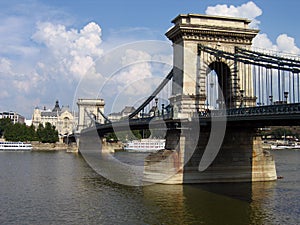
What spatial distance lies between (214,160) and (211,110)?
12.4 ft

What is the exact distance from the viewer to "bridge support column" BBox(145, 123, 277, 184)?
1284 inches

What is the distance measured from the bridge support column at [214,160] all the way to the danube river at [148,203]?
3.59ft

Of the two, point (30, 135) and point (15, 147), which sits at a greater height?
point (30, 135)

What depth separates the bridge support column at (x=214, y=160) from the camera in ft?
107

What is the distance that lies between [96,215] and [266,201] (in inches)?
402

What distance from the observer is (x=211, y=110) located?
32344 millimetres

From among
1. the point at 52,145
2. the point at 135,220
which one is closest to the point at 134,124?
the point at 135,220

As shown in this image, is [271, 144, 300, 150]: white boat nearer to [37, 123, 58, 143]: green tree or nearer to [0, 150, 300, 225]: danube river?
[37, 123, 58, 143]: green tree

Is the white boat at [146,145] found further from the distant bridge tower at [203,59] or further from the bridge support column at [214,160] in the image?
the bridge support column at [214,160]

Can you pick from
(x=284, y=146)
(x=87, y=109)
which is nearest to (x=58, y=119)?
(x=87, y=109)

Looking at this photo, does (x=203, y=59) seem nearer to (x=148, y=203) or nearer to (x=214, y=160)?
(x=214, y=160)

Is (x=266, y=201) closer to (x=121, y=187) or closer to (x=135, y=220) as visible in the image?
(x=135, y=220)

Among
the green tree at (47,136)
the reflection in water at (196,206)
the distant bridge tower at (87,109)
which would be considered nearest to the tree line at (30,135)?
the green tree at (47,136)

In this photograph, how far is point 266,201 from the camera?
88.0ft
